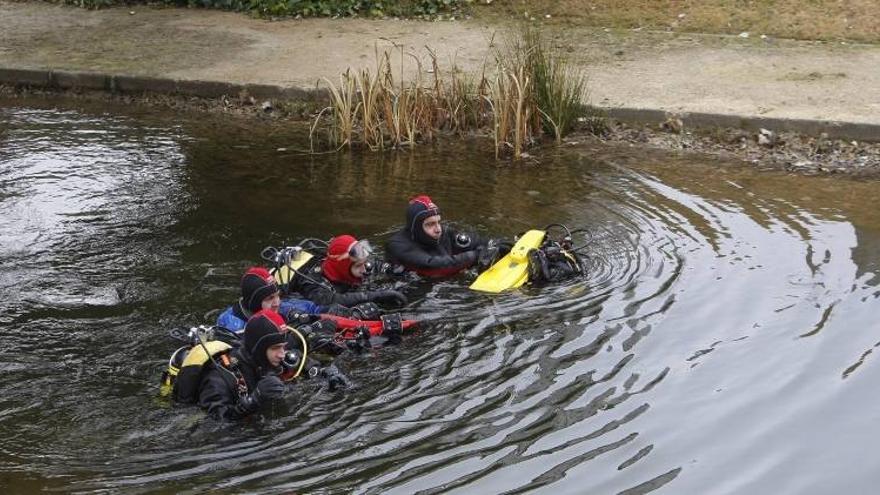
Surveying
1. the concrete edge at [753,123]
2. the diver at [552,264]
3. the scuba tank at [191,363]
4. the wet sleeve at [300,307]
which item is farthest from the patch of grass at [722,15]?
the scuba tank at [191,363]

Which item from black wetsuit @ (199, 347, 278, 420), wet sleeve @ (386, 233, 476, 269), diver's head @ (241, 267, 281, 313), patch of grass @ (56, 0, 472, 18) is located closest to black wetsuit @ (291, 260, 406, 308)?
wet sleeve @ (386, 233, 476, 269)

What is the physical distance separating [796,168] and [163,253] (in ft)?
21.8

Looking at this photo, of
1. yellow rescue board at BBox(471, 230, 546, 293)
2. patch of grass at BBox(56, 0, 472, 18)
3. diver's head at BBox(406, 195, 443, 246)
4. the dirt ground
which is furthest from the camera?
patch of grass at BBox(56, 0, 472, 18)

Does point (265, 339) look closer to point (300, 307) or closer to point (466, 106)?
point (300, 307)

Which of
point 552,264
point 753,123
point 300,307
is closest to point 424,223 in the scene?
point 552,264

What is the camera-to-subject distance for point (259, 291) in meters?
8.31

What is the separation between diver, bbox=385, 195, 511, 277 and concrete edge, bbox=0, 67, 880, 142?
4.44 meters

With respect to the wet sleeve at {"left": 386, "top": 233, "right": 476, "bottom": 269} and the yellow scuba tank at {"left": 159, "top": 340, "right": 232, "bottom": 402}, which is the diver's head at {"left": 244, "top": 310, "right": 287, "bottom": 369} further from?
the wet sleeve at {"left": 386, "top": 233, "right": 476, "bottom": 269}

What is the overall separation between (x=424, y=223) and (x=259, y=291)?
2.00m

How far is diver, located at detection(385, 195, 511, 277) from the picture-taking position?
9.90 meters

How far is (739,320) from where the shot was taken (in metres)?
8.54

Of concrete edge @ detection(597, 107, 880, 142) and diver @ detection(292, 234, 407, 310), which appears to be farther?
concrete edge @ detection(597, 107, 880, 142)

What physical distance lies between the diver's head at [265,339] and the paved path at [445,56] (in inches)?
291

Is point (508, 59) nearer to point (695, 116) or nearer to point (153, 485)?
point (695, 116)
